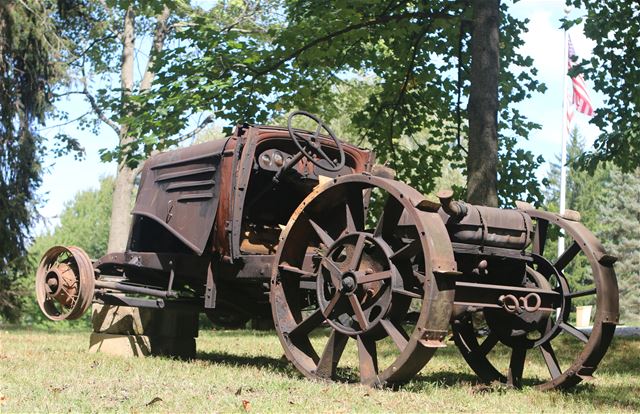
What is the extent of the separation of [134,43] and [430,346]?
857 inches

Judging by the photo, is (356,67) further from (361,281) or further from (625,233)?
(625,233)

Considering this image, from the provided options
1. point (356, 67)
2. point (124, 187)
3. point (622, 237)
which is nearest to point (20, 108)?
point (124, 187)

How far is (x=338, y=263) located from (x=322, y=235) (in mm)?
335

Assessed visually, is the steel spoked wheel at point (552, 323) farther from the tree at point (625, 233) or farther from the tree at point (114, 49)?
the tree at point (625, 233)

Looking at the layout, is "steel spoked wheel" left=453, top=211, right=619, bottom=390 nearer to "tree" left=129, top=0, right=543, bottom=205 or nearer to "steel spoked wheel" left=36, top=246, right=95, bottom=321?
"steel spoked wheel" left=36, top=246, right=95, bottom=321

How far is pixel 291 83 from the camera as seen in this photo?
16.3 meters

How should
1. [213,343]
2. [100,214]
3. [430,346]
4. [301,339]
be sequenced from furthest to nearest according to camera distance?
[100,214], [213,343], [301,339], [430,346]

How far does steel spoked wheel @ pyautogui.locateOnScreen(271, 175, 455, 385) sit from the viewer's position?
620cm

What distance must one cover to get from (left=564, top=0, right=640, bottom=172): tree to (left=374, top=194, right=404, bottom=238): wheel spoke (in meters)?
9.48

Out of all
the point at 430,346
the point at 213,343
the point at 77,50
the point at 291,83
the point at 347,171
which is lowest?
the point at 213,343

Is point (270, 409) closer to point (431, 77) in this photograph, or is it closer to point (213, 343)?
point (213, 343)

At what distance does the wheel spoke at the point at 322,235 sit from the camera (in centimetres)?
718

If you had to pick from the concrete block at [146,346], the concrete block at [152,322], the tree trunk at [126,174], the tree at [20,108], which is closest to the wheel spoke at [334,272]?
the concrete block at [152,322]

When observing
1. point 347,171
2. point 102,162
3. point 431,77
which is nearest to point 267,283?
point 347,171
